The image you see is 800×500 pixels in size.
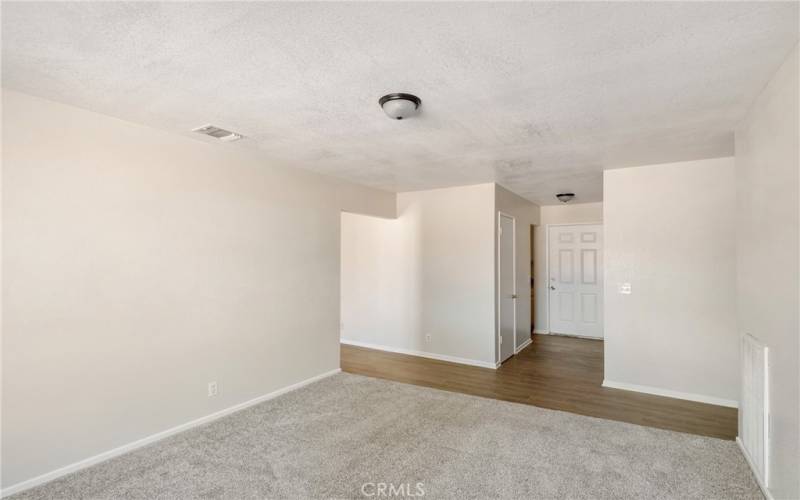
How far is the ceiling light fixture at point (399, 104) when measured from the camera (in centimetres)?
243

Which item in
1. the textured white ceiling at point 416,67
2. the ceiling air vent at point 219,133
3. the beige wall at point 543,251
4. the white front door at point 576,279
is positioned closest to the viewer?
the textured white ceiling at point 416,67

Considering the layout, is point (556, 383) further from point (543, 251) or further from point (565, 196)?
point (543, 251)

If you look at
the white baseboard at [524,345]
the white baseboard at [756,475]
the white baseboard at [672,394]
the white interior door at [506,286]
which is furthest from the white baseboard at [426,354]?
the white baseboard at [756,475]

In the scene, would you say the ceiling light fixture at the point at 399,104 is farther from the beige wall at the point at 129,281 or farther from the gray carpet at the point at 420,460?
the gray carpet at the point at 420,460

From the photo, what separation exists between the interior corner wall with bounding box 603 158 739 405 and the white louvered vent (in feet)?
3.99

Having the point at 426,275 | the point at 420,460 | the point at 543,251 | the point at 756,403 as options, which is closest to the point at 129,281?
the point at 420,460

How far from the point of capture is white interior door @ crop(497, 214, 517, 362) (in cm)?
536

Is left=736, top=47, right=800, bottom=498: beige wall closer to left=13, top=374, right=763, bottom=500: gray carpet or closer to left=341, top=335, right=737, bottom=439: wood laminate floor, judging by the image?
left=13, top=374, right=763, bottom=500: gray carpet

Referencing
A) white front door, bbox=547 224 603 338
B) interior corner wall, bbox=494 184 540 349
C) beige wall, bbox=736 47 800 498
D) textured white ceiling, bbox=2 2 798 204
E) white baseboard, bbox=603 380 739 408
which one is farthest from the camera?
white front door, bbox=547 224 603 338

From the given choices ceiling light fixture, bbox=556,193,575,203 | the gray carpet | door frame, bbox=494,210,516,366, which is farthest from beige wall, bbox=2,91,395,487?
ceiling light fixture, bbox=556,193,575,203

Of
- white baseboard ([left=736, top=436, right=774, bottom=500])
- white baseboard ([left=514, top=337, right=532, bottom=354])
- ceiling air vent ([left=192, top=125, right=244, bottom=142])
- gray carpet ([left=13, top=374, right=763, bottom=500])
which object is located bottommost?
white baseboard ([left=514, top=337, right=532, bottom=354])

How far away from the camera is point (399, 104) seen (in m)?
2.45

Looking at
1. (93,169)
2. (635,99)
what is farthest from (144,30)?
(635,99)

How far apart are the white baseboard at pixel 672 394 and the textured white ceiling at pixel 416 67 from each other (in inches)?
94.7
